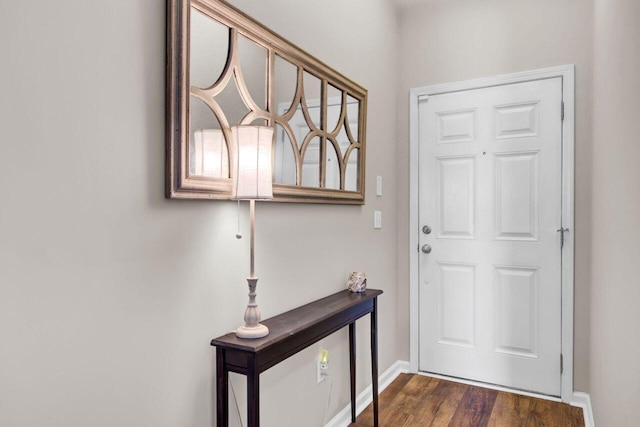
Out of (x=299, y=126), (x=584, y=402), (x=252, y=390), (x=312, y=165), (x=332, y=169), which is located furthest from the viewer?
(x=584, y=402)

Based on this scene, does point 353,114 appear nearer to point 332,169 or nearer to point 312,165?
point 332,169

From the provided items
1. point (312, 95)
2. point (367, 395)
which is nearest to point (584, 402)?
point (367, 395)

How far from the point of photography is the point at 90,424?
1.03 meters

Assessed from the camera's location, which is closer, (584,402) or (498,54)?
(584,402)

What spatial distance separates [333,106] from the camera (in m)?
2.12

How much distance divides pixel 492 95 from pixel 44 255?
2.62 metres

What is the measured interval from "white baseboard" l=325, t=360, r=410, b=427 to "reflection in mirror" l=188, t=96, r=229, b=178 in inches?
55.6

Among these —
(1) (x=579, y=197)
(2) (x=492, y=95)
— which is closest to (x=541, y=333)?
(1) (x=579, y=197)

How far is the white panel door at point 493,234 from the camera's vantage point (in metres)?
2.58

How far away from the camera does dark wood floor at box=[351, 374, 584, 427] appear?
2.26 m

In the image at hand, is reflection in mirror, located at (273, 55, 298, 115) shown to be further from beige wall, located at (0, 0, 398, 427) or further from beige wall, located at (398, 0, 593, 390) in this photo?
beige wall, located at (398, 0, 593, 390)

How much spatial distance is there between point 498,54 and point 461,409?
86.0 inches

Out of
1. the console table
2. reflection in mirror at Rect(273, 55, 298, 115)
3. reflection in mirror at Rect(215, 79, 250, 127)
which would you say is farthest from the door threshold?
reflection in mirror at Rect(215, 79, 250, 127)

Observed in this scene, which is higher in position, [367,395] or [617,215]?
[617,215]
